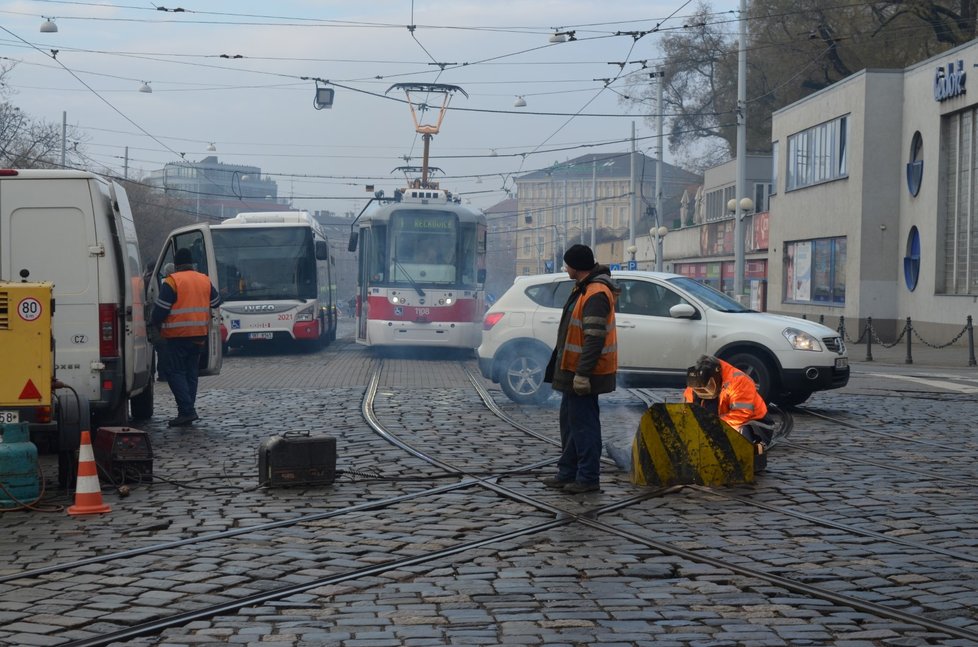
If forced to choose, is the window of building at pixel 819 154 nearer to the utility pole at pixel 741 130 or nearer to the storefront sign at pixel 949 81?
the utility pole at pixel 741 130

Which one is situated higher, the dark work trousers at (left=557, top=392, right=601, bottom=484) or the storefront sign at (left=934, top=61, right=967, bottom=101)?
the storefront sign at (left=934, top=61, right=967, bottom=101)

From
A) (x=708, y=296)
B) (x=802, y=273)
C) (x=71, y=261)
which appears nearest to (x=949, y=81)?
(x=802, y=273)

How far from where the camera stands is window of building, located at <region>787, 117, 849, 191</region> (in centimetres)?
3862

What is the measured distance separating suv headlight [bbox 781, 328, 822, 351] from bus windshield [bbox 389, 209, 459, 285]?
39.5ft

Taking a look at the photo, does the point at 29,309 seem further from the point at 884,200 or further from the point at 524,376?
the point at 884,200

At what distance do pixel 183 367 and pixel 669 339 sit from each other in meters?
5.63

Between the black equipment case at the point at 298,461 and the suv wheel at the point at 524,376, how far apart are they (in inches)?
252

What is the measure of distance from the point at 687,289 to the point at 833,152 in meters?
26.8

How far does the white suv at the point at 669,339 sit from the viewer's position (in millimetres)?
14008

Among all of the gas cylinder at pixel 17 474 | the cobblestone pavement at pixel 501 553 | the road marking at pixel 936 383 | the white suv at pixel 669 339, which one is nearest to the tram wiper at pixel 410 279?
the road marking at pixel 936 383

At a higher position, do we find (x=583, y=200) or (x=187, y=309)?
(x=583, y=200)


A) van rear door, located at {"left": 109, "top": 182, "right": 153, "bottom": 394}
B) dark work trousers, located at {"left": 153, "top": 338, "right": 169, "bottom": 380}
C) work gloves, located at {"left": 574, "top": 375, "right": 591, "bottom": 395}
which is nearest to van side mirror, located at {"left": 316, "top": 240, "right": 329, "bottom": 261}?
dark work trousers, located at {"left": 153, "top": 338, "right": 169, "bottom": 380}

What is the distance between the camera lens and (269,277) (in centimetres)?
2730

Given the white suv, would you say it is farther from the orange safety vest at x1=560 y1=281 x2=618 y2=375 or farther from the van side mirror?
the van side mirror
